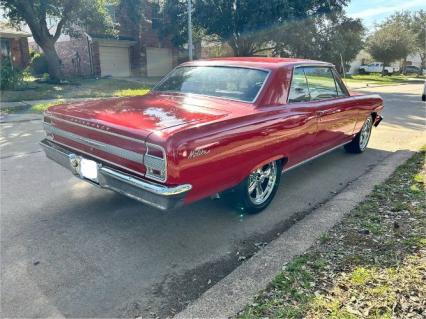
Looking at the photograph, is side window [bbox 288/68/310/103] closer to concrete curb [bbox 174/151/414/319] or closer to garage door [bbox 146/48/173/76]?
concrete curb [bbox 174/151/414/319]

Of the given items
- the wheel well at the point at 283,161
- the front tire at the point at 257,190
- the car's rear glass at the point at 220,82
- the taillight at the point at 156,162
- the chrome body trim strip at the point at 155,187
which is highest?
the car's rear glass at the point at 220,82

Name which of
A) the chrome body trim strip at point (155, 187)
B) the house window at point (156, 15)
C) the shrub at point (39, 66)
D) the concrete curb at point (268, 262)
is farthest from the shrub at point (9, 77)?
the concrete curb at point (268, 262)

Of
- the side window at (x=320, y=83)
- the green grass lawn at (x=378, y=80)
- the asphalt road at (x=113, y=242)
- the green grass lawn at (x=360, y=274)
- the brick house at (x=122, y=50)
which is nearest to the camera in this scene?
the green grass lawn at (x=360, y=274)

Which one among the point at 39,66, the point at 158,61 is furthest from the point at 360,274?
the point at 158,61

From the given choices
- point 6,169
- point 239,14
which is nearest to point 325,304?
point 6,169

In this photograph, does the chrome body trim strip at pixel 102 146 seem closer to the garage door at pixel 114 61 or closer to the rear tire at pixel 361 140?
the rear tire at pixel 361 140

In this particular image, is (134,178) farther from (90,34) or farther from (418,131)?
(90,34)

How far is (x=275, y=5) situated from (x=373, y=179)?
17067 millimetres

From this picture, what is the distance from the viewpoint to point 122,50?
26469mm

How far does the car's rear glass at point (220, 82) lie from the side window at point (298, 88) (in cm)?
42

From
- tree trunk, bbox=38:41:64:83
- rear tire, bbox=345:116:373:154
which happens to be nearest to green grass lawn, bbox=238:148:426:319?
rear tire, bbox=345:116:373:154

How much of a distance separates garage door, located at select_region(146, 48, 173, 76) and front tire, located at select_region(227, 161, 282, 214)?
25389 mm

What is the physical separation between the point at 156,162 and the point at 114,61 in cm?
2515

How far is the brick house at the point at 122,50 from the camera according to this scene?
24.7m
